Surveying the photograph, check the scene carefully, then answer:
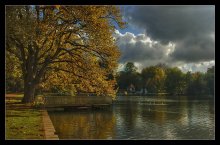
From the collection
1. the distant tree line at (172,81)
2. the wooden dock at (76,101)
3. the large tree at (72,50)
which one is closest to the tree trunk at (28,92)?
the large tree at (72,50)

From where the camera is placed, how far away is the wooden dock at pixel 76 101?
3800 cm

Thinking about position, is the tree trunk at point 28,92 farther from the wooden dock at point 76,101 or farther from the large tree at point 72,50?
the wooden dock at point 76,101

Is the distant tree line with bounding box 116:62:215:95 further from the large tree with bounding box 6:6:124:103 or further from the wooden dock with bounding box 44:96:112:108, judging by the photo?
the large tree with bounding box 6:6:124:103

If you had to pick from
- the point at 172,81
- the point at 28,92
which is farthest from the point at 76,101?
the point at 172,81

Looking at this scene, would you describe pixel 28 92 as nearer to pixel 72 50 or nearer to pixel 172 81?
pixel 72 50

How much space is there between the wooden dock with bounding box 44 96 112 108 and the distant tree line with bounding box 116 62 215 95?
50.4m

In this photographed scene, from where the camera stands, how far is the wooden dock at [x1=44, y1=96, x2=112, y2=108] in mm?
38000

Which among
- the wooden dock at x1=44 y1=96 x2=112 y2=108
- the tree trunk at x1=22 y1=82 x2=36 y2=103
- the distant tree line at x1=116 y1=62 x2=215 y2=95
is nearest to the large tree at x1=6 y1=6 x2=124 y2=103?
the tree trunk at x1=22 y1=82 x2=36 y2=103

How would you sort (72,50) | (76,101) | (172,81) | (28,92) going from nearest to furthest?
(28,92) → (72,50) → (76,101) → (172,81)

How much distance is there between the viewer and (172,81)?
118438 mm

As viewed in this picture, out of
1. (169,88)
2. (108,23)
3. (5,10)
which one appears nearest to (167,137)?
(5,10)

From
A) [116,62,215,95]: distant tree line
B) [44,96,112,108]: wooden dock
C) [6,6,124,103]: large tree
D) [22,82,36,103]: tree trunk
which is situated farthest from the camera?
[116,62,215,95]: distant tree line

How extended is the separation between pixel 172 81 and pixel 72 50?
86916 mm

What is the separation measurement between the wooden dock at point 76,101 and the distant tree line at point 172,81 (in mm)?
50375
